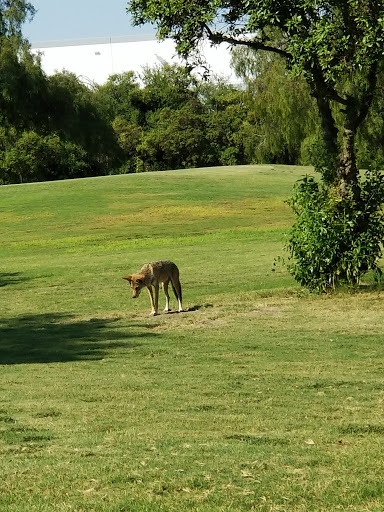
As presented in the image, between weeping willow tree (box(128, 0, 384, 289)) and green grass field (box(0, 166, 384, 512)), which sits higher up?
weeping willow tree (box(128, 0, 384, 289))

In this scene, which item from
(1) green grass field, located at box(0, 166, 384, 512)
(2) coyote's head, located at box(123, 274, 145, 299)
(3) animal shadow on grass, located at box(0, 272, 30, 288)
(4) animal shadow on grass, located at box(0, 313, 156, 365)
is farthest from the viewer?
(3) animal shadow on grass, located at box(0, 272, 30, 288)

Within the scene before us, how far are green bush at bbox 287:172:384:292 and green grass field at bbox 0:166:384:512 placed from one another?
2.00 feet

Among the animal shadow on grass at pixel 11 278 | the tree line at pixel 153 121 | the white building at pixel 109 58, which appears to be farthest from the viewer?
the white building at pixel 109 58

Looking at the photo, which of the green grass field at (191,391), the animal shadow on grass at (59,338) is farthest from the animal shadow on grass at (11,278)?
the animal shadow on grass at (59,338)

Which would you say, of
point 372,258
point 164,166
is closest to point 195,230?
point 372,258

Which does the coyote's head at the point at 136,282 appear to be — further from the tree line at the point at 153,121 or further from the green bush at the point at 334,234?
the tree line at the point at 153,121

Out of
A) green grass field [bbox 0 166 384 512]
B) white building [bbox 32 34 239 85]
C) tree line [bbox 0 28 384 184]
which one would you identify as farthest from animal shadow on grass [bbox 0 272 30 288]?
white building [bbox 32 34 239 85]

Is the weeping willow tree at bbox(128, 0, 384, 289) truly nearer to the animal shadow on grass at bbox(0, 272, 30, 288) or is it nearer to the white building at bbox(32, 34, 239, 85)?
the animal shadow on grass at bbox(0, 272, 30, 288)

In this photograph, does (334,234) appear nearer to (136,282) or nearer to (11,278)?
(136,282)

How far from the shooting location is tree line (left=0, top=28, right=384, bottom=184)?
3034 centimetres

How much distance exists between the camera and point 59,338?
17.3 meters

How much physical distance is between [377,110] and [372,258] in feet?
106

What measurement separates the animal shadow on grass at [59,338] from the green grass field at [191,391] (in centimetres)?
5

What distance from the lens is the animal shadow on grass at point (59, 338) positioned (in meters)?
15.2
